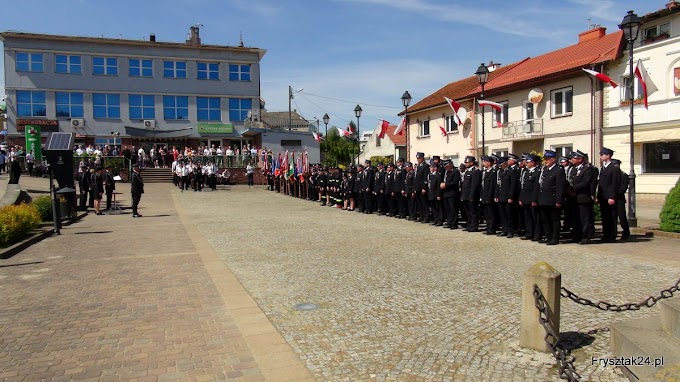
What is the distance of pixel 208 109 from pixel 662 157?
118 feet

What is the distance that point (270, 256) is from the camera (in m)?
10.0

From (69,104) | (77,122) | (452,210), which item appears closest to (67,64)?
(69,104)

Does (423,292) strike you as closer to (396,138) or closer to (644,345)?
(644,345)

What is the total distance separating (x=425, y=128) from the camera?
42.2m

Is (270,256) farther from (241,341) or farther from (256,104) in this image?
(256,104)

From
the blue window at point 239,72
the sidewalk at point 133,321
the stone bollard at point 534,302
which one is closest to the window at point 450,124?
the blue window at point 239,72

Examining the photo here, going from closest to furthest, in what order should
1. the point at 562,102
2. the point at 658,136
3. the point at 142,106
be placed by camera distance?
the point at 658,136 → the point at 562,102 → the point at 142,106

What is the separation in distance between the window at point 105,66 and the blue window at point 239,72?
9.65 meters

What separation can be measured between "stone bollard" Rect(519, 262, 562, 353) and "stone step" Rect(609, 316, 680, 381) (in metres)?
0.49

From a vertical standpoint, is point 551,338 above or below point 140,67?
below

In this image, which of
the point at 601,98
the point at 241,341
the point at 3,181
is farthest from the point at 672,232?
the point at 3,181

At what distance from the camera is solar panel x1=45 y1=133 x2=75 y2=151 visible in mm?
17625

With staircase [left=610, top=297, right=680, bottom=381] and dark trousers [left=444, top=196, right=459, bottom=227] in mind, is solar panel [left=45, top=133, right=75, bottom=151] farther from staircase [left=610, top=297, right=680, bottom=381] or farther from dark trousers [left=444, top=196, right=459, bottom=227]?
staircase [left=610, top=297, right=680, bottom=381]

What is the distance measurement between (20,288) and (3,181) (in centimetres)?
2321
